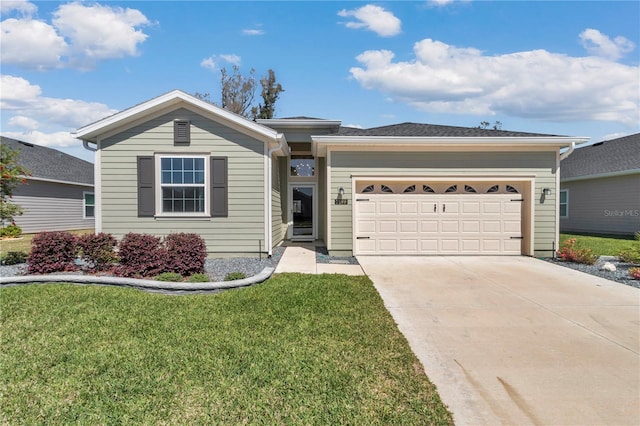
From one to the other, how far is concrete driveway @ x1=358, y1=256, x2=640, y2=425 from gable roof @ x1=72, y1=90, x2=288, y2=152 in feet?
15.3

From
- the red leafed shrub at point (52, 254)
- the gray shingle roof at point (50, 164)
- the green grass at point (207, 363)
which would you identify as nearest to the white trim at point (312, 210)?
the red leafed shrub at point (52, 254)

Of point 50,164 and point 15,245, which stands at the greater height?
point 50,164

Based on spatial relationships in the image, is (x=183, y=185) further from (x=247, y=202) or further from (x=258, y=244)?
(x=258, y=244)

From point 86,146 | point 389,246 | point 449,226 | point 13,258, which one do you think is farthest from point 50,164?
point 449,226

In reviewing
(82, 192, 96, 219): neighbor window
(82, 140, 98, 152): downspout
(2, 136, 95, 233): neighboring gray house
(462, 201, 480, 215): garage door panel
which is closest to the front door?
(462, 201, 480, 215): garage door panel

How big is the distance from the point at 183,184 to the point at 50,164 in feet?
41.7

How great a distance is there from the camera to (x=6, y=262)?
25.2 ft

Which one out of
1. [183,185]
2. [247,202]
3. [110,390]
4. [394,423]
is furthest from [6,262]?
[394,423]

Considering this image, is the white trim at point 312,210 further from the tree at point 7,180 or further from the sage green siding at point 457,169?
the tree at point 7,180

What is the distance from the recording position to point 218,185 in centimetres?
898

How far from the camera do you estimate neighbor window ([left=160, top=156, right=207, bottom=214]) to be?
9016mm

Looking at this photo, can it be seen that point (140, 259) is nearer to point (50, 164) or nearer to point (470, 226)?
point (470, 226)

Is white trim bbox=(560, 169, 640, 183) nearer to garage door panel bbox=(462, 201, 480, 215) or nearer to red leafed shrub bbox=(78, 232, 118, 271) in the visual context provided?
garage door panel bbox=(462, 201, 480, 215)

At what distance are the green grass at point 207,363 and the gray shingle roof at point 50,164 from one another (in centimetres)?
1365
